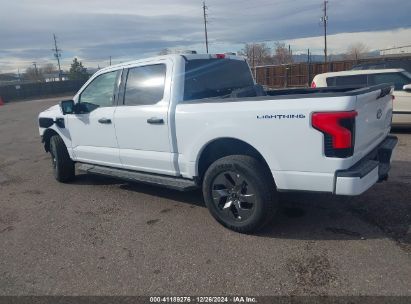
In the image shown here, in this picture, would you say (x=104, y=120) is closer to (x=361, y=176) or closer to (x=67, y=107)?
(x=67, y=107)

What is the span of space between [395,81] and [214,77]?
5.73 metres

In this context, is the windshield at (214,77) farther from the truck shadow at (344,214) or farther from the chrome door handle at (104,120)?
Result: the truck shadow at (344,214)

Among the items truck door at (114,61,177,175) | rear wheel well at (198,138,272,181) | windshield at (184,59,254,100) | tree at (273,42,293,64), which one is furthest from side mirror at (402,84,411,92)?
tree at (273,42,293,64)

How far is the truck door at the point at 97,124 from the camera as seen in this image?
5.04m

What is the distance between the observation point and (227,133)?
12.2ft

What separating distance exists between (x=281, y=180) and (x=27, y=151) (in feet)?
26.9

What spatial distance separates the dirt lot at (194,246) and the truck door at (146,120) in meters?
0.66

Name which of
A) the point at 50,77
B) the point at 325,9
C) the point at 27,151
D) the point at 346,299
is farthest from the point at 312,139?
the point at 50,77

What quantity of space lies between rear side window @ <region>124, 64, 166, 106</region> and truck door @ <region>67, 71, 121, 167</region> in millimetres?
282

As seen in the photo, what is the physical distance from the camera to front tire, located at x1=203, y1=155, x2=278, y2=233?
3.63 meters

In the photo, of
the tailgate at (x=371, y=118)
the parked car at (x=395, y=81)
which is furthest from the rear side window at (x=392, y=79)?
the tailgate at (x=371, y=118)

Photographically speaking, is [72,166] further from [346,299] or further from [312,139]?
[346,299]

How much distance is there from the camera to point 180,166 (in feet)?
14.2

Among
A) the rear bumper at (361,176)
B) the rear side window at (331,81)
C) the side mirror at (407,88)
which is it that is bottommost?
the rear bumper at (361,176)
